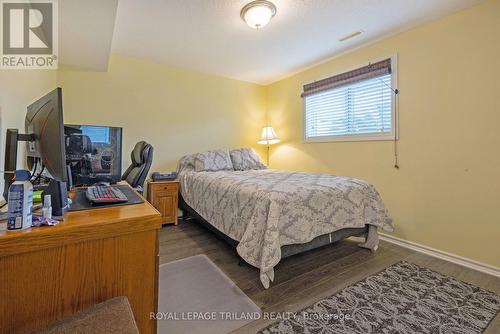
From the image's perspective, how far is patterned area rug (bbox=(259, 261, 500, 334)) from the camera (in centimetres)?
136

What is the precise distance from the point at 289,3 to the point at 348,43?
116cm

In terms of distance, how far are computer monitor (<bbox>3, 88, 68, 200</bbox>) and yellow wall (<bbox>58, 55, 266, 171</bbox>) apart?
2108 millimetres

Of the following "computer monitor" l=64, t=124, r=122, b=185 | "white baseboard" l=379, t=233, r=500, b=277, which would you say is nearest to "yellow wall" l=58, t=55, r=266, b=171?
"computer monitor" l=64, t=124, r=122, b=185

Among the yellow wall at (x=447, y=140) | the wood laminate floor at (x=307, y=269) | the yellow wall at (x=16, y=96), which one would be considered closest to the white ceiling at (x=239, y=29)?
the yellow wall at (x=447, y=140)

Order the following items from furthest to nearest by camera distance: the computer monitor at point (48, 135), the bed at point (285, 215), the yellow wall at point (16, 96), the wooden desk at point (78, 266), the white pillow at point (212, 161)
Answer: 1. the white pillow at point (212, 161)
2. the bed at point (285, 215)
3. the yellow wall at point (16, 96)
4. the computer monitor at point (48, 135)
5. the wooden desk at point (78, 266)

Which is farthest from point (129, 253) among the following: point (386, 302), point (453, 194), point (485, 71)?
point (485, 71)

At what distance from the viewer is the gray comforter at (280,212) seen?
1709 mm

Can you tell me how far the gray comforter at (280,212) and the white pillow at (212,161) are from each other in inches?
31.8

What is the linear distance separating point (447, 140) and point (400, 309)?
5.56 feet

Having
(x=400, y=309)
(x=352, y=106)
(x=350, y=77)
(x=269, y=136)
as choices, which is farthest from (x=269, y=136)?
(x=400, y=309)

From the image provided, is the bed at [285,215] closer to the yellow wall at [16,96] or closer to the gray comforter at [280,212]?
the gray comforter at [280,212]

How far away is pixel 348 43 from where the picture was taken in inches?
112

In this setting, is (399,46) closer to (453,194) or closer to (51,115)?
(453,194)

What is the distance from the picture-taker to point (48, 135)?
894 millimetres
